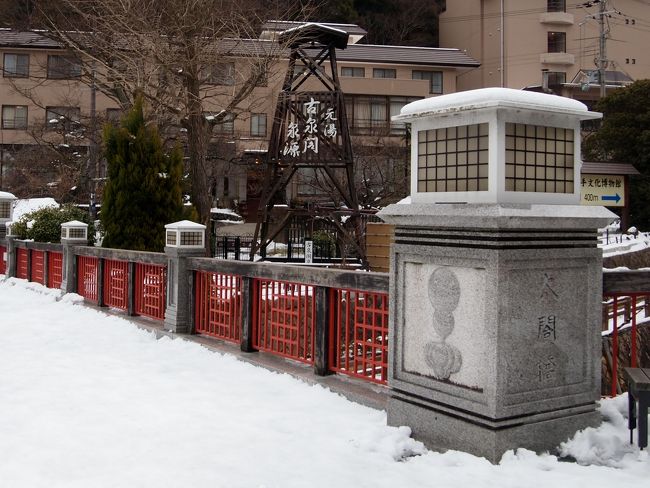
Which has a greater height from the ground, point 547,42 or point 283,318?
point 547,42

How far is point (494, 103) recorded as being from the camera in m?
4.56

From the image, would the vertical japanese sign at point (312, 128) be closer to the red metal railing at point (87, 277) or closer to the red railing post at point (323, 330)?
the red metal railing at point (87, 277)

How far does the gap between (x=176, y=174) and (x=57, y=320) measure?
476cm

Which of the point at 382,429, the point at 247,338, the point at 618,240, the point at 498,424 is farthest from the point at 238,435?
the point at 618,240

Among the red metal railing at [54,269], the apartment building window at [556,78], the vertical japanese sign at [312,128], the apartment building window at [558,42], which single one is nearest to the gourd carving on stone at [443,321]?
the red metal railing at [54,269]

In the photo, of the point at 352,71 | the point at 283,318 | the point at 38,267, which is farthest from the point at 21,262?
the point at 352,71

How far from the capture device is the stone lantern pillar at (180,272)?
9.57m

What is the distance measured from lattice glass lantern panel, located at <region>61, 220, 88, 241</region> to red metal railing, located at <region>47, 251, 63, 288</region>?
0.98 m

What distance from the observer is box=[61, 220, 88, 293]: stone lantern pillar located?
13.9 meters

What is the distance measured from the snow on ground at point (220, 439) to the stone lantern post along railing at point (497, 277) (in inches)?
10.8

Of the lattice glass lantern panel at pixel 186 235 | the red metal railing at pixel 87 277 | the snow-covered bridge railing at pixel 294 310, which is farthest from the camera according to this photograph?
the red metal railing at pixel 87 277

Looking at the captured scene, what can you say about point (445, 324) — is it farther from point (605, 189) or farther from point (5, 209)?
point (605, 189)

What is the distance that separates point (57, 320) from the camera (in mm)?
11086

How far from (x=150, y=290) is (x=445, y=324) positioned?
6.88m
